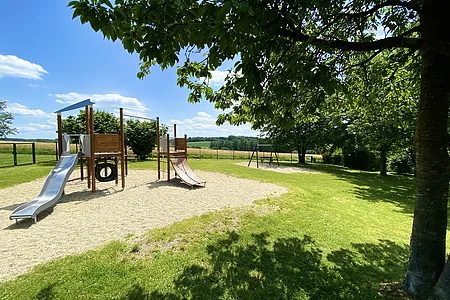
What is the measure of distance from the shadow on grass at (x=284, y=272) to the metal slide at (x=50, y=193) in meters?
4.22

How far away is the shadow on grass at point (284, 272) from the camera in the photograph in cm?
290

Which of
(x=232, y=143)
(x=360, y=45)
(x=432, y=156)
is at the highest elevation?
(x=360, y=45)

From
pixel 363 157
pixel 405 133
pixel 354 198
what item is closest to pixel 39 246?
pixel 354 198

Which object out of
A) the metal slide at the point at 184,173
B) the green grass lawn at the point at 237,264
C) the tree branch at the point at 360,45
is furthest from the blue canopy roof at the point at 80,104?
the tree branch at the point at 360,45

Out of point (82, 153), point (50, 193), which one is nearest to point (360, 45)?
point (50, 193)

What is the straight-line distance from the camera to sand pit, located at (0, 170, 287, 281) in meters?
3.99

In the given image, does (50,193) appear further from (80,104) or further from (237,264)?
(237,264)

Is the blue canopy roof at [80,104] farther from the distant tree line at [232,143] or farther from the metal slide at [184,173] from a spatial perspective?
the distant tree line at [232,143]

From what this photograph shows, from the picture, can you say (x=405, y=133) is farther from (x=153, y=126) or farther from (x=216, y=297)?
(x=153, y=126)

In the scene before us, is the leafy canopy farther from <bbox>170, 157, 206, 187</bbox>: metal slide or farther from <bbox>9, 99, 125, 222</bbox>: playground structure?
<bbox>170, 157, 206, 187</bbox>: metal slide

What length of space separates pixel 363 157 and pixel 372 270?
25961mm

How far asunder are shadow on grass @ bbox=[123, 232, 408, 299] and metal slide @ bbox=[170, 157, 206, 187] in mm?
5148

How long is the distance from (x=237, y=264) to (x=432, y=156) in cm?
300

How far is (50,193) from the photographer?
6.46m
